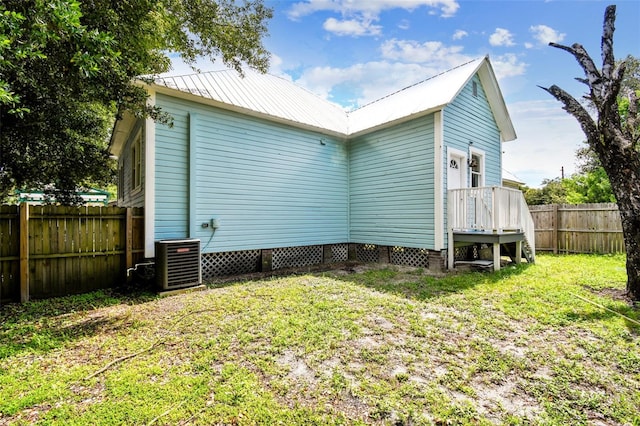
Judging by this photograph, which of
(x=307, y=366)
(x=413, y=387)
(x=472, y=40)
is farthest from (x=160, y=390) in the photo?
(x=472, y=40)

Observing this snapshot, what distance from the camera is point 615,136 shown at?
484cm

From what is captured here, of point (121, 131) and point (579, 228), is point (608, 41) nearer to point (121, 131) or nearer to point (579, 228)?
point (579, 228)

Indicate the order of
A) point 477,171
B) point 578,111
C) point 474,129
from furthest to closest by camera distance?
1. point 477,171
2. point 474,129
3. point 578,111

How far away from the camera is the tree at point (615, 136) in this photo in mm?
4703

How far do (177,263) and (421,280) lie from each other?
518 centimetres

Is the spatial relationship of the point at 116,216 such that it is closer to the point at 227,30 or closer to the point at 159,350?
the point at 159,350

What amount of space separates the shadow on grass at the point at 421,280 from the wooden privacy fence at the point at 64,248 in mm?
4706

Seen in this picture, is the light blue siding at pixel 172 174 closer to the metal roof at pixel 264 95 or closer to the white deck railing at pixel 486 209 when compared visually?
the metal roof at pixel 264 95

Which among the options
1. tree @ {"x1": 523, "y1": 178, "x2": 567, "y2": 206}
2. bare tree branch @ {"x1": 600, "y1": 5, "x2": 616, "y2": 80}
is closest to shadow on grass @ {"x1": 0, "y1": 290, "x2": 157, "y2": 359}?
bare tree branch @ {"x1": 600, "y1": 5, "x2": 616, "y2": 80}

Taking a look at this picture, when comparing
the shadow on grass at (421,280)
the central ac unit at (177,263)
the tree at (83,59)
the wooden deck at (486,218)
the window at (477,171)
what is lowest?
the shadow on grass at (421,280)

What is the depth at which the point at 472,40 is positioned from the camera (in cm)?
894

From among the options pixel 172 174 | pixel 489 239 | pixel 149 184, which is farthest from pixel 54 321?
pixel 489 239

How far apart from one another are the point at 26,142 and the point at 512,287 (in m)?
12.0

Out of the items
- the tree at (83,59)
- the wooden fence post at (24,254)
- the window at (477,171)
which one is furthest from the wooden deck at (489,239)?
the wooden fence post at (24,254)
